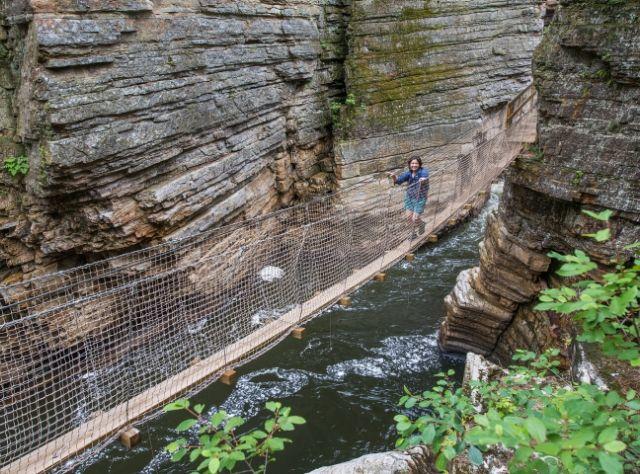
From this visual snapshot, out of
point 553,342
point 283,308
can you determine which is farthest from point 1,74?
point 553,342

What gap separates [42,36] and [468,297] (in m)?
5.20

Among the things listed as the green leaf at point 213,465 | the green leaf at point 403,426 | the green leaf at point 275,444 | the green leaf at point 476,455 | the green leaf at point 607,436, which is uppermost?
the green leaf at point 607,436

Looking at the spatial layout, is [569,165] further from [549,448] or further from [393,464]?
[549,448]

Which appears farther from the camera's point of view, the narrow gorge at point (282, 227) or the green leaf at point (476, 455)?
the narrow gorge at point (282, 227)

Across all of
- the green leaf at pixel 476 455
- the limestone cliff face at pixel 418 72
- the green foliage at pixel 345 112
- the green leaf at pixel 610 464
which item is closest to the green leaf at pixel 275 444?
the green leaf at pixel 476 455

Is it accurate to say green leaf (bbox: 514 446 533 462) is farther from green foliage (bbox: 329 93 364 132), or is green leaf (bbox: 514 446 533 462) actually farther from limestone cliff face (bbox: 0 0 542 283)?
green foliage (bbox: 329 93 364 132)

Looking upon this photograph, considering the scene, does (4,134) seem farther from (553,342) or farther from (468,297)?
(553,342)

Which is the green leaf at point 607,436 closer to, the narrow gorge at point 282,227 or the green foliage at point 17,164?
the narrow gorge at point 282,227

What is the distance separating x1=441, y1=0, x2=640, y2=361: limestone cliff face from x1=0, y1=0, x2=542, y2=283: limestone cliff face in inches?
142

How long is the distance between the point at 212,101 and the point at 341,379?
380cm

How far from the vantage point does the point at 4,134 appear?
538 cm

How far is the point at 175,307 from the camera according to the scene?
19.5 feet

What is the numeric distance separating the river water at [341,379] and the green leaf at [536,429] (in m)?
3.78

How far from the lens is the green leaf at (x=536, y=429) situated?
125 cm
